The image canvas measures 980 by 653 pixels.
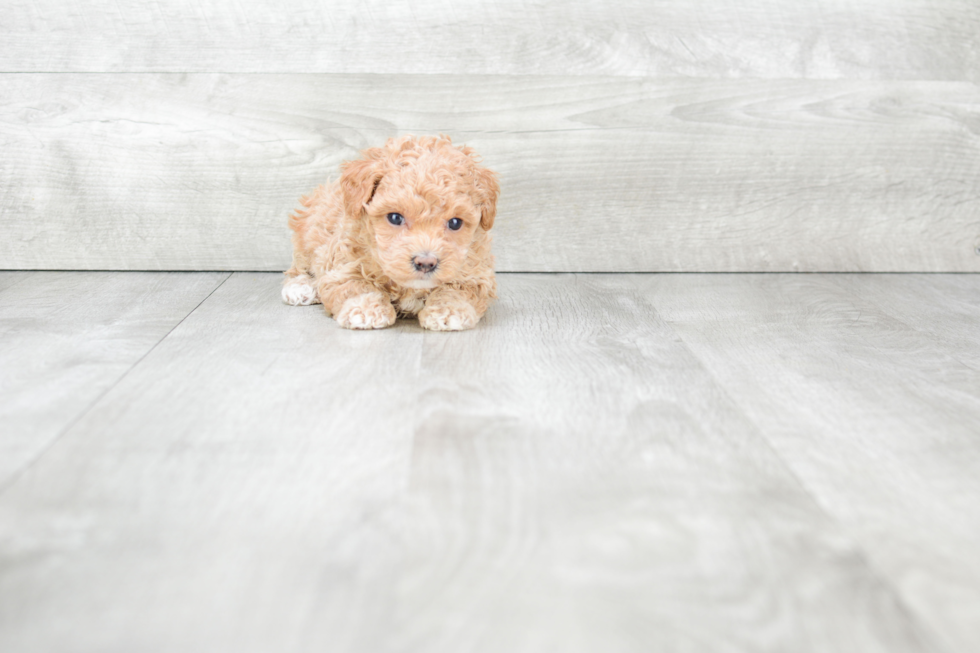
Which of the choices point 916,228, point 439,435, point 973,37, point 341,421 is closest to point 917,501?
point 439,435

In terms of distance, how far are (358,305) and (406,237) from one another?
17 cm

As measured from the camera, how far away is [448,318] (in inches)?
52.8

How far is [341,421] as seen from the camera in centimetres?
96

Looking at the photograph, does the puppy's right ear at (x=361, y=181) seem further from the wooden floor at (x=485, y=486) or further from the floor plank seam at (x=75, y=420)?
the floor plank seam at (x=75, y=420)

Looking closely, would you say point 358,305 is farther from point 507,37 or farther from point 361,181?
point 507,37

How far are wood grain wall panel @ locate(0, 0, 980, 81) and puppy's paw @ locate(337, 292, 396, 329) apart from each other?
66 centimetres

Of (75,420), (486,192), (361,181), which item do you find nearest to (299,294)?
(361,181)

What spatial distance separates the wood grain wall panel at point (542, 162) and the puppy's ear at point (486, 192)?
1.51 ft

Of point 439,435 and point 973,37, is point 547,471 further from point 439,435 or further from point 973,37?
point 973,37

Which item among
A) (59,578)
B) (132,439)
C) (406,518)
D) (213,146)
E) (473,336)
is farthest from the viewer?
(213,146)

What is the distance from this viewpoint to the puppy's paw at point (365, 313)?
1336 mm

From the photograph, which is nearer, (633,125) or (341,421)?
(341,421)

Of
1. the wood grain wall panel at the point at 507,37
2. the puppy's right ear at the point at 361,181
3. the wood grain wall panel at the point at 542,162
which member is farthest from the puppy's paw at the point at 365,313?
the wood grain wall panel at the point at 507,37

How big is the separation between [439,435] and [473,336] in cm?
41
